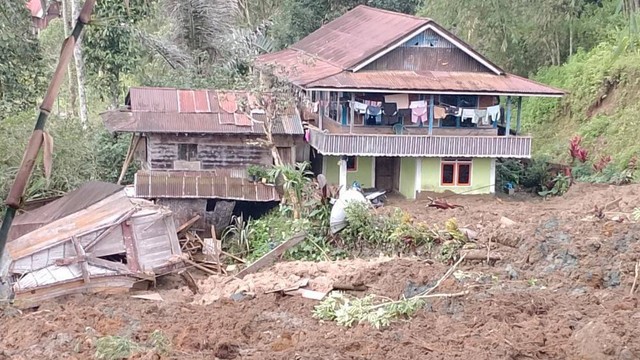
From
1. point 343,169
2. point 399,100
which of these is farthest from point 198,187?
point 399,100

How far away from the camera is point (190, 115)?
19.9 m

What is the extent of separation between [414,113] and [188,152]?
590 cm

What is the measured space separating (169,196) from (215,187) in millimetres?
1127

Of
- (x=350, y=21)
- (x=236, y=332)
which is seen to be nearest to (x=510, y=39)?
(x=350, y=21)

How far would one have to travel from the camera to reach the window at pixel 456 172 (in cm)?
2153

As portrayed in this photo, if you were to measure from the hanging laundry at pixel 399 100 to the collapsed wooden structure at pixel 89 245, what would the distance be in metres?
7.27

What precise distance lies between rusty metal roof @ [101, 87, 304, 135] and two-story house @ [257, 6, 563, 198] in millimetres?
1530

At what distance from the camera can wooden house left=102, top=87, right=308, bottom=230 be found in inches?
742

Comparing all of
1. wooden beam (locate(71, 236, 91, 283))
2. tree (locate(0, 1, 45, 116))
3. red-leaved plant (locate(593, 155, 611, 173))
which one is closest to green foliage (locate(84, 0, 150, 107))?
tree (locate(0, 1, 45, 116))

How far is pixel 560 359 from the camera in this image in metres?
8.20

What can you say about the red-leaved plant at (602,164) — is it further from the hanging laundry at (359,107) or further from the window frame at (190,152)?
the window frame at (190,152)

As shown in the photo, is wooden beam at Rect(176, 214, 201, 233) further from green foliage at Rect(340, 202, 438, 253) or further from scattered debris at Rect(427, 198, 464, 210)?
scattered debris at Rect(427, 198, 464, 210)

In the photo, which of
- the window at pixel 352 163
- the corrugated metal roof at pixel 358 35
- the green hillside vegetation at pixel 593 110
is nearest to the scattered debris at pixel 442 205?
the window at pixel 352 163

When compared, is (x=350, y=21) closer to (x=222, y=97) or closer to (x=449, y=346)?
(x=222, y=97)
